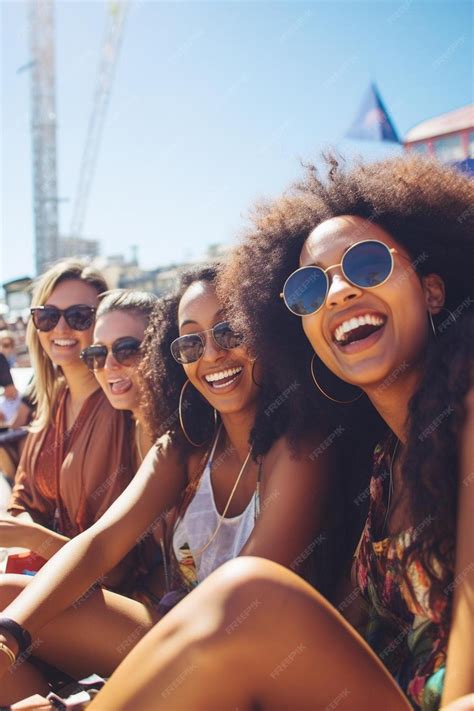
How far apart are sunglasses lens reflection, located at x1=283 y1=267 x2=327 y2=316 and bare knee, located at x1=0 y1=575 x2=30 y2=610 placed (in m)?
1.44

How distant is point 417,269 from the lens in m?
1.79

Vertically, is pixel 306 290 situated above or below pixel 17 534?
above

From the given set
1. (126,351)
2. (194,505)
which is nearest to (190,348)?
(194,505)

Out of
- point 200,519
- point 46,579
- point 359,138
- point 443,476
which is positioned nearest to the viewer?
point 443,476

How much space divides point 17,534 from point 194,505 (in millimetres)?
841

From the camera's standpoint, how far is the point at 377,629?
5.65 ft

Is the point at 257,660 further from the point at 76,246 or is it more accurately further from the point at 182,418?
the point at 76,246

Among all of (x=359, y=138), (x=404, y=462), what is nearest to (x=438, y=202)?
(x=404, y=462)

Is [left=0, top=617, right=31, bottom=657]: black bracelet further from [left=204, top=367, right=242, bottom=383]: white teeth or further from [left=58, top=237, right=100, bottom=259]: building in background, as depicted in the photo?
[left=58, top=237, right=100, bottom=259]: building in background

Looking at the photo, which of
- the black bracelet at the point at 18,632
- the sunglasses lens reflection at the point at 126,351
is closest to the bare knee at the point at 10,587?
the black bracelet at the point at 18,632

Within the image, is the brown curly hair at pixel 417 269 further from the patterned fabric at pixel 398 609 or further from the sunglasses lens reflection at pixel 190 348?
the sunglasses lens reflection at pixel 190 348

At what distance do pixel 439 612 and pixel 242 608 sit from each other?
470mm

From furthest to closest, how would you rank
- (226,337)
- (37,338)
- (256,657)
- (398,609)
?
1. (37,338)
2. (226,337)
3. (398,609)
4. (256,657)

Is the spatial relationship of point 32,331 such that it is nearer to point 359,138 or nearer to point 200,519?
point 200,519
